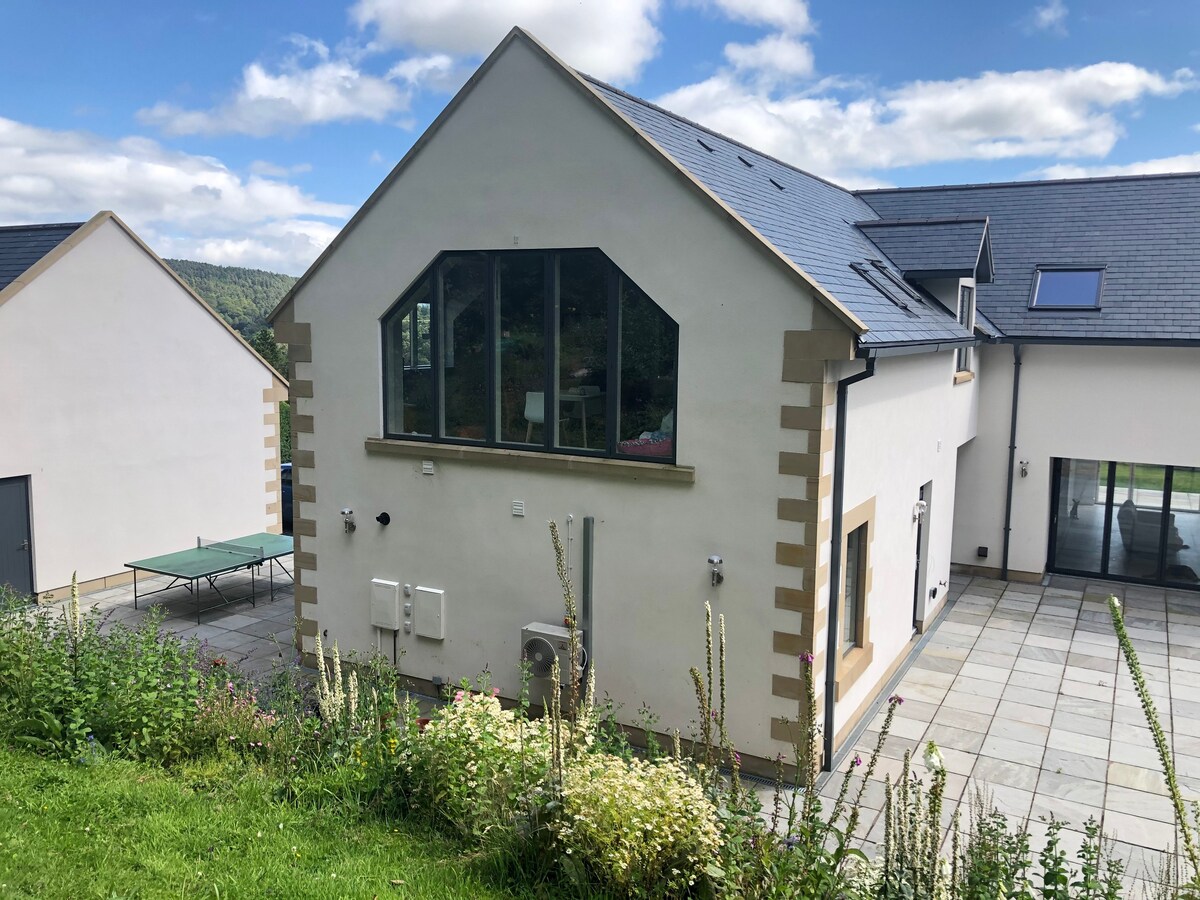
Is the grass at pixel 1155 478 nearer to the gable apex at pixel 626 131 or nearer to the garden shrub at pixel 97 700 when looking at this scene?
the gable apex at pixel 626 131

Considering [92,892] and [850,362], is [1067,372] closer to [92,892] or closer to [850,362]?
[850,362]

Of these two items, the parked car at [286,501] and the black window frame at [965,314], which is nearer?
the black window frame at [965,314]

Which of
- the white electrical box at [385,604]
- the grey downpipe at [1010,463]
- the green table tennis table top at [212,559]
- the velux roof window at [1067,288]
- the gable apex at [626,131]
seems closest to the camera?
the gable apex at [626,131]

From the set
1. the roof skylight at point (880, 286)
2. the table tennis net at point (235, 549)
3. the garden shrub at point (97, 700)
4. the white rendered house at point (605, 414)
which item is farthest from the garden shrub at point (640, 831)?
the table tennis net at point (235, 549)

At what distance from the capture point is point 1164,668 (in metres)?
12.0

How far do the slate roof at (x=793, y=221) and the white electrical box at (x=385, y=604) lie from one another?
597 cm

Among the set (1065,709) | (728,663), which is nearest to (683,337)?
(728,663)

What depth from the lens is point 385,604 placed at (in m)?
10.7

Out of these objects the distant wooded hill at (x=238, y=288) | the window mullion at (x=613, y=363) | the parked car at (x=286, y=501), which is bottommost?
the parked car at (x=286, y=501)

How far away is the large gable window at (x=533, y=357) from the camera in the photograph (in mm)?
8984

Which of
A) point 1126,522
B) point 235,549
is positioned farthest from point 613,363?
point 1126,522

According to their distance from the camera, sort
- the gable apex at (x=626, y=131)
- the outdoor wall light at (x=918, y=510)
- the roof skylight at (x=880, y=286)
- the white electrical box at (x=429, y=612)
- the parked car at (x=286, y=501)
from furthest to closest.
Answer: the parked car at (x=286, y=501), the outdoor wall light at (x=918, y=510), the roof skylight at (x=880, y=286), the white electrical box at (x=429, y=612), the gable apex at (x=626, y=131)

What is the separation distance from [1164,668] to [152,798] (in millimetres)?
12455

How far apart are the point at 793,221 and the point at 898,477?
3547 mm
